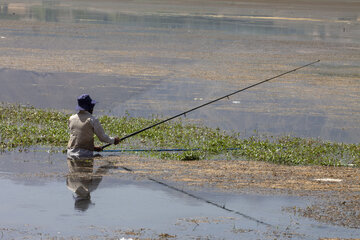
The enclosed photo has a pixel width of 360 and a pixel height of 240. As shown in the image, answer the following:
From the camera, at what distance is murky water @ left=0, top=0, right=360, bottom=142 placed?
1634 cm

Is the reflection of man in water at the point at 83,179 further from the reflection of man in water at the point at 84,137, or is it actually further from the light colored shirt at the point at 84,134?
the light colored shirt at the point at 84,134

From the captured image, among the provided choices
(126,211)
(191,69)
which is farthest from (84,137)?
(191,69)

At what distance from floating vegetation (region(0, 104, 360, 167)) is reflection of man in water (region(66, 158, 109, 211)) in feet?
4.37

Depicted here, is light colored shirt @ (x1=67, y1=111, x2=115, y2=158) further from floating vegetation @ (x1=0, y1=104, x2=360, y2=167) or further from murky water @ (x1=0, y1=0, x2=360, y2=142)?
murky water @ (x1=0, y1=0, x2=360, y2=142)

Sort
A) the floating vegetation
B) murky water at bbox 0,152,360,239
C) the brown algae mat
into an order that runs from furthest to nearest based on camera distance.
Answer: the floating vegetation, the brown algae mat, murky water at bbox 0,152,360,239

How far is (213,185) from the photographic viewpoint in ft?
32.1

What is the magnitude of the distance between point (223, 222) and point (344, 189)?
2.41 metres


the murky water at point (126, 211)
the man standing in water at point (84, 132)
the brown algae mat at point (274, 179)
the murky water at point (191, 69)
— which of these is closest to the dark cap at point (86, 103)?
the man standing in water at point (84, 132)

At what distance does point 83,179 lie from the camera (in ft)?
32.2

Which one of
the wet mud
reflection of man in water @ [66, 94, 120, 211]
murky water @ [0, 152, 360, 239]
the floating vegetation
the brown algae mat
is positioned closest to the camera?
murky water @ [0, 152, 360, 239]

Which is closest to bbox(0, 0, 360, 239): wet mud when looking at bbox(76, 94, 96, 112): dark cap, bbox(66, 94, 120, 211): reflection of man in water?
bbox(66, 94, 120, 211): reflection of man in water

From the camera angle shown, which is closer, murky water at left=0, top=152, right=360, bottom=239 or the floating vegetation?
murky water at left=0, top=152, right=360, bottom=239

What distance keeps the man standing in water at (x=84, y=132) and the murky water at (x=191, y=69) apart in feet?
13.3

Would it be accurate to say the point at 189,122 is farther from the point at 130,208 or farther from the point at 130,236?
the point at 130,236
